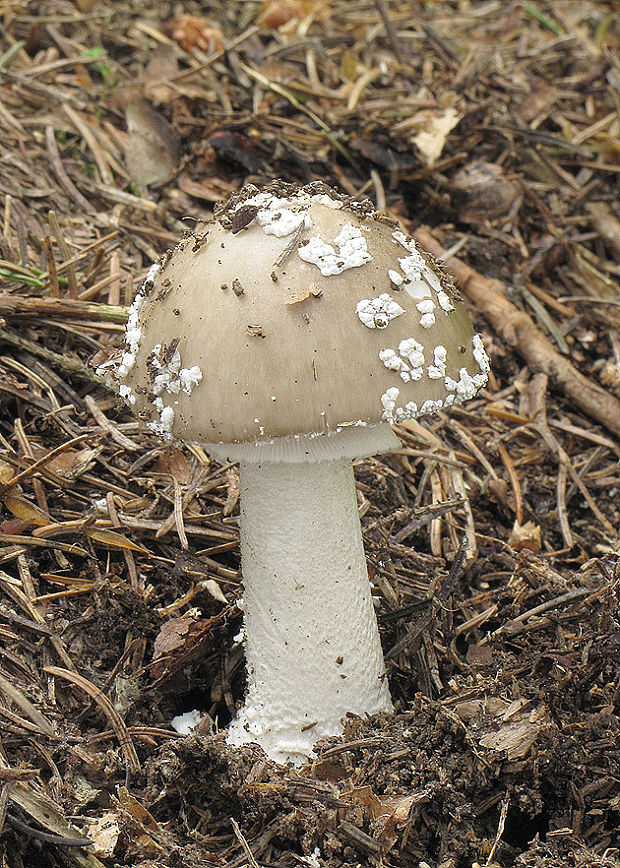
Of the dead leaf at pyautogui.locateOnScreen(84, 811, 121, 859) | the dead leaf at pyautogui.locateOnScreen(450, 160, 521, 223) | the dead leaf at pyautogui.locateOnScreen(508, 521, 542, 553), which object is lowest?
the dead leaf at pyautogui.locateOnScreen(508, 521, 542, 553)

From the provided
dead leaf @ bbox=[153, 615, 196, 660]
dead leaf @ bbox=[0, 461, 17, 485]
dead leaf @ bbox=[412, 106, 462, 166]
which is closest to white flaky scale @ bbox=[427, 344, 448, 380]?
dead leaf @ bbox=[153, 615, 196, 660]

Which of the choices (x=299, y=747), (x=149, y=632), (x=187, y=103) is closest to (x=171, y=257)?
(x=149, y=632)

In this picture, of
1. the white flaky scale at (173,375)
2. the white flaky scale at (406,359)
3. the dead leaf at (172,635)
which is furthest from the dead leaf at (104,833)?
the white flaky scale at (406,359)

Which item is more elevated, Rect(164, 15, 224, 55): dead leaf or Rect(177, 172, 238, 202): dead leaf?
Rect(164, 15, 224, 55): dead leaf

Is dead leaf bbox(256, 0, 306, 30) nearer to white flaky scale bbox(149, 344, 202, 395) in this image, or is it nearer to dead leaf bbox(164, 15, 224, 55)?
dead leaf bbox(164, 15, 224, 55)

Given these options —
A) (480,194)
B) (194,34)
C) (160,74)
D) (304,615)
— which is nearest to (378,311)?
(304,615)

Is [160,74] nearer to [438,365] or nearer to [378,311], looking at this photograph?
[378,311]

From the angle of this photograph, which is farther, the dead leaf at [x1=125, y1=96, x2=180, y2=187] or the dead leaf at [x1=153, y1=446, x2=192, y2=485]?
the dead leaf at [x1=125, y1=96, x2=180, y2=187]

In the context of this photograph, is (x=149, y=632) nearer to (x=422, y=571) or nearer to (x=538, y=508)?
(x=422, y=571)
